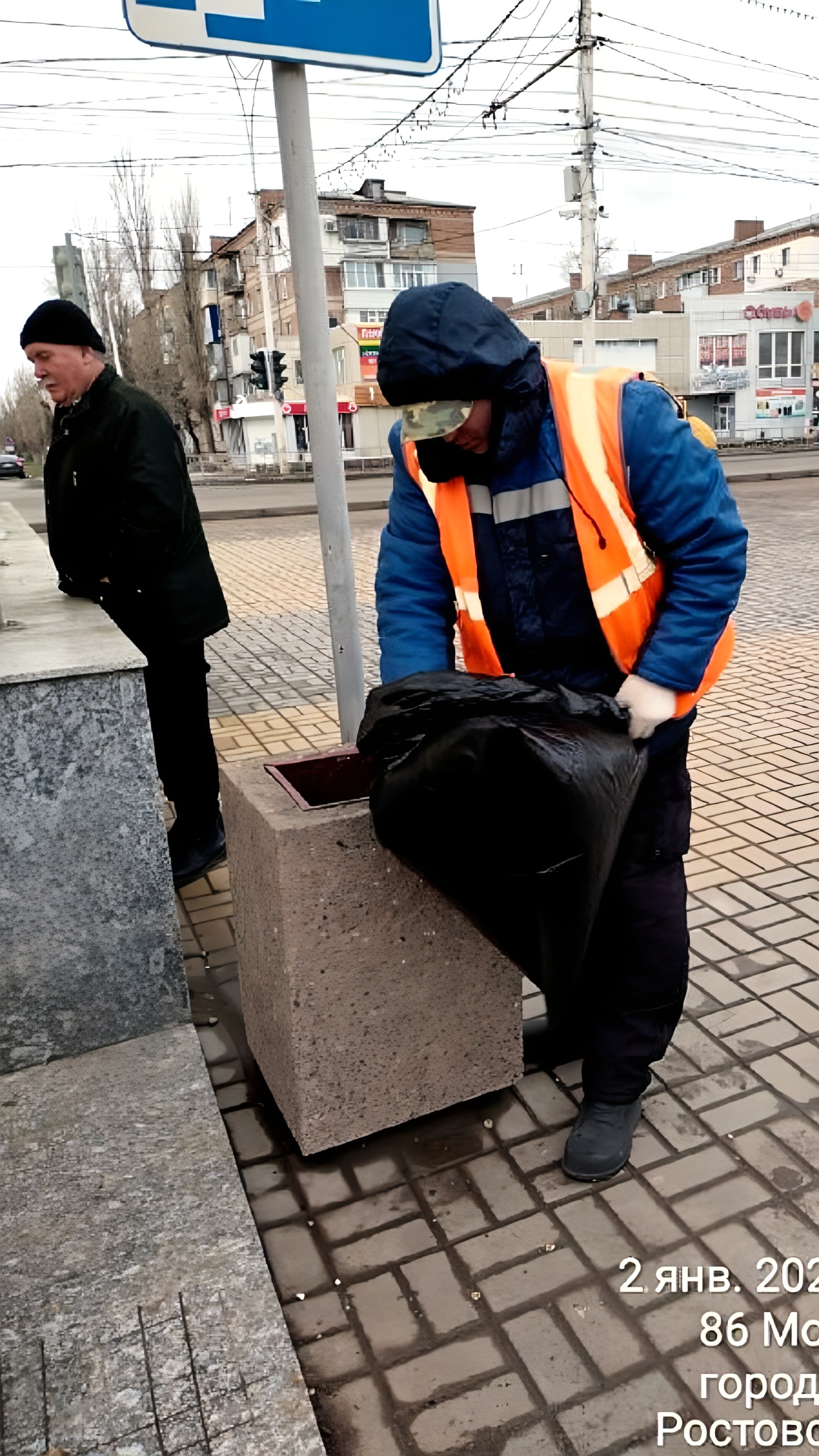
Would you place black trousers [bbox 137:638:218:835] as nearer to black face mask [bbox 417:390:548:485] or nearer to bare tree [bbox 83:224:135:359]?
black face mask [bbox 417:390:548:485]

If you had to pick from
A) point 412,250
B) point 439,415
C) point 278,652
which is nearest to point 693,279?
point 412,250

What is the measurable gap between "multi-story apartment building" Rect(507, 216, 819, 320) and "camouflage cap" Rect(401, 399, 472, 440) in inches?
2024

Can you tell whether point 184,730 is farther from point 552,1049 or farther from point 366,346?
point 366,346

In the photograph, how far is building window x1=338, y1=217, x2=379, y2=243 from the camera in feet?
166

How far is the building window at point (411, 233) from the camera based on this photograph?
5219 cm

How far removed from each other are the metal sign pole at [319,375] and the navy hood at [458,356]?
77cm

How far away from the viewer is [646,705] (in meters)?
1.89

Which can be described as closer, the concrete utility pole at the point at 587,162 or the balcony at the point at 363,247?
the concrete utility pole at the point at 587,162

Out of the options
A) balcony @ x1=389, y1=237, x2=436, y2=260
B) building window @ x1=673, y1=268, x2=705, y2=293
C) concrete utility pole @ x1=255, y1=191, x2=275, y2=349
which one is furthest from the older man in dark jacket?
building window @ x1=673, y1=268, x2=705, y2=293

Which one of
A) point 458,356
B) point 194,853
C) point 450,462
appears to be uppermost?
point 458,356

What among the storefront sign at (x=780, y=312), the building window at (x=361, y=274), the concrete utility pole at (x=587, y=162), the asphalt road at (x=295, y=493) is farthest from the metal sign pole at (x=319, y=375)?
the building window at (x=361, y=274)

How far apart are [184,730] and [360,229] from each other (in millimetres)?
53689

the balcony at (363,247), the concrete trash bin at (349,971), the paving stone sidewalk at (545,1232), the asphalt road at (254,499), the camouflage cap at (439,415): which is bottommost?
the paving stone sidewalk at (545,1232)

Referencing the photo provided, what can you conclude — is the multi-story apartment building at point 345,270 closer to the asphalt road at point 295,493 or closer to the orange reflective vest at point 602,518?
the asphalt road at point 295,493
